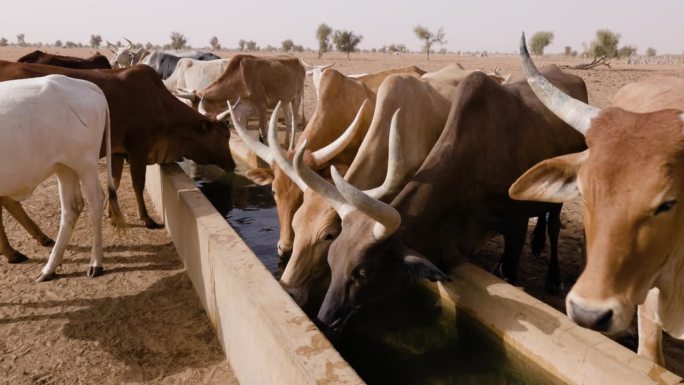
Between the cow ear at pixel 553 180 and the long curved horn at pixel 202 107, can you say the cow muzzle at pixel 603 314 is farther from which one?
the long curved horn at pixel 202 107

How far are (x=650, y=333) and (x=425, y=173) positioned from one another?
1593 mm

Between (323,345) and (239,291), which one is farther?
(239,291)

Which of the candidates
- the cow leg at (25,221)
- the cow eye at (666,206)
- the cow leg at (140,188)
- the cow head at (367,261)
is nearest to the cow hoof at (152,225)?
the cow leg at (140,188)

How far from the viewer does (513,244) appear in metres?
4.07

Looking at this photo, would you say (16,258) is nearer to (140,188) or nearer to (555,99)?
(140,188)

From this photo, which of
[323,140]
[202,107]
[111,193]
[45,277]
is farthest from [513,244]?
[202,107]

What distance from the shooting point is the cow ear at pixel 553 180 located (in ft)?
7.86

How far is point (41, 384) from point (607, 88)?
1972 cm

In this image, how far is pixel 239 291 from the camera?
300 cm

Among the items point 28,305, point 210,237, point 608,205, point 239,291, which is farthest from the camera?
point 28,305

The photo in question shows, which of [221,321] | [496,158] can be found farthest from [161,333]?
[496,158]

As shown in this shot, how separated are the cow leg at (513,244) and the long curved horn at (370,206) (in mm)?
1383

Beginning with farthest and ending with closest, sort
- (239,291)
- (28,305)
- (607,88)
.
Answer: (607,88)
(28,305)
(239,291)

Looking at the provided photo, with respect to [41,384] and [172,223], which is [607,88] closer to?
[172,223]
